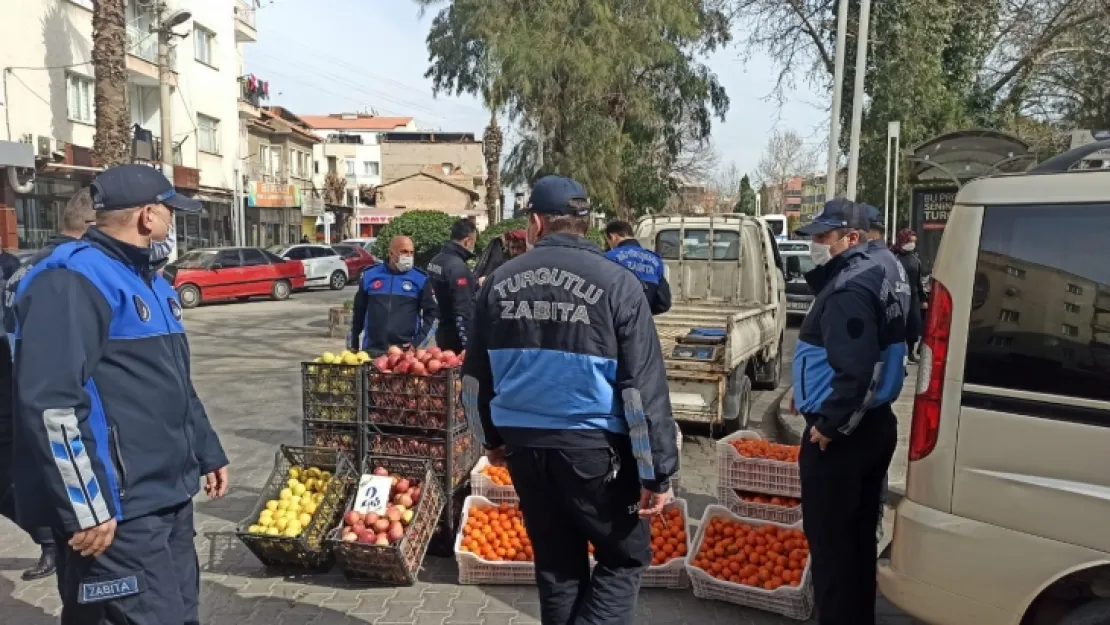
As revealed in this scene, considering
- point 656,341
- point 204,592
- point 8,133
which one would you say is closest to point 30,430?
point 656,341

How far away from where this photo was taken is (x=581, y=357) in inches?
119

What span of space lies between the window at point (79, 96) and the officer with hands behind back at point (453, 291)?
71.0 ft

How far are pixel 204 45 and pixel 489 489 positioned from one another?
32.1m

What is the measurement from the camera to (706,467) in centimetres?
750

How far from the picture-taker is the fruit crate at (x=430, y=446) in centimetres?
515

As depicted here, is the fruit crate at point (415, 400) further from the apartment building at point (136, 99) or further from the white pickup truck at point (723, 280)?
the apartment building at point (136, 99)

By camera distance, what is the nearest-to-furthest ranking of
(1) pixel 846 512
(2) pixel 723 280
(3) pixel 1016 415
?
(3) pixel 1016 415
(1) pixel 846 512
(2) pixel 723 280

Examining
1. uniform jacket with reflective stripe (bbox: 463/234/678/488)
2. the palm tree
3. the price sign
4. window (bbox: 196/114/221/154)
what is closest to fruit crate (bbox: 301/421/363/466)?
the price sign

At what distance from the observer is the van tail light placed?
3.18 m

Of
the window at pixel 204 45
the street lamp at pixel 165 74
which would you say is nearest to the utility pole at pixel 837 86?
the street lamp at pixel 165 74

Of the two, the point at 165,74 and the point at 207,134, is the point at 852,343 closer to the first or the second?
the point at 165,74

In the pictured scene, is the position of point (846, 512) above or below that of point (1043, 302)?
below

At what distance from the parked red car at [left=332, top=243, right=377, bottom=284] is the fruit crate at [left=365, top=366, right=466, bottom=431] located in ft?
81.7

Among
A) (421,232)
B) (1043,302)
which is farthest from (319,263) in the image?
(1043,302)
